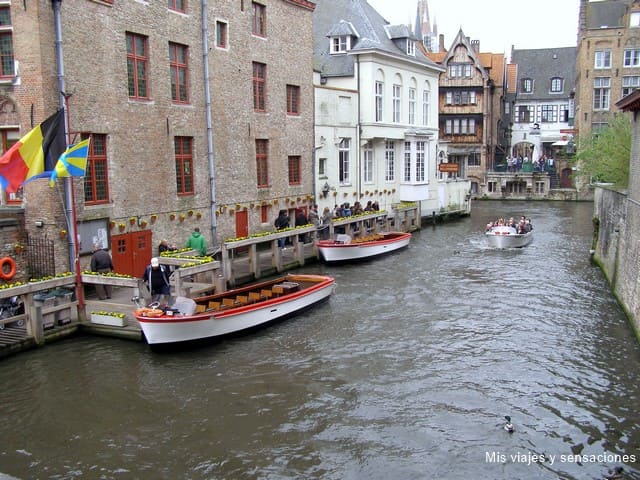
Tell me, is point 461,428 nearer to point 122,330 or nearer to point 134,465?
point 134,465

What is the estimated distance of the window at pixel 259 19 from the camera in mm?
25555

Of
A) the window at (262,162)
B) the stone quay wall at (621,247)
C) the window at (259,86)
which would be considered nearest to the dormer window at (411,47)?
the window at (259,86)

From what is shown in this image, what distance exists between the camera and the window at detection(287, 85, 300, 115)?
28.1 m

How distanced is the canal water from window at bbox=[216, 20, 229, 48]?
10890 millimetres

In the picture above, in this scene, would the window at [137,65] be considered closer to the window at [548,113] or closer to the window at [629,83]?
the window at [629,83]

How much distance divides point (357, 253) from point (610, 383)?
539 inches

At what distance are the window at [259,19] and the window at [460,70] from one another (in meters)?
36.7

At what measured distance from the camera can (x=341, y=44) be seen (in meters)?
33.4

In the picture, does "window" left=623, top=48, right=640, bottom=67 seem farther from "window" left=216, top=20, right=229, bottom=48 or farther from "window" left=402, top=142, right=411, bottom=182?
"window" left=216, top=20, right=229, bottom=48

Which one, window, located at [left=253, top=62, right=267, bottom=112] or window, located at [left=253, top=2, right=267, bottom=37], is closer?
window, located at [left=253, top=2, right=267, bottom=37]

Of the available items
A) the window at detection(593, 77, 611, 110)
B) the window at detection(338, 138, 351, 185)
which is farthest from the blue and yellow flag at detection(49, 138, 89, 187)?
the window at detection(593, 77, 611, 110)

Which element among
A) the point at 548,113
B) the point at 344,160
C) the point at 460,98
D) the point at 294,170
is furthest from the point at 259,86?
the point at 548,113

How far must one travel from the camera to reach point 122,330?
15.0 metres

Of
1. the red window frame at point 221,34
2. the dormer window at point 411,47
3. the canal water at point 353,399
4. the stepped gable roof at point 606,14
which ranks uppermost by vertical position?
the stepped gable roof at point 606,14
